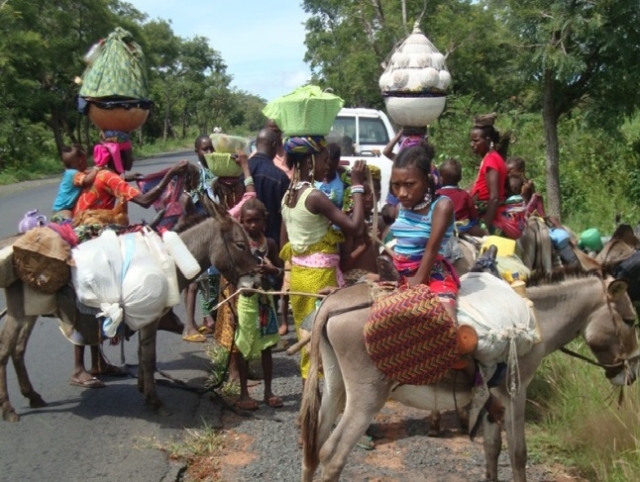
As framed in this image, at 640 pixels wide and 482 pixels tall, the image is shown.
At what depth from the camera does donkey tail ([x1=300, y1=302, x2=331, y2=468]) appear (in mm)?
4230

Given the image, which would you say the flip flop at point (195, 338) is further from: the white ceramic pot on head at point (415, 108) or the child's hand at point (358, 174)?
the child's hand at point (358, 174)

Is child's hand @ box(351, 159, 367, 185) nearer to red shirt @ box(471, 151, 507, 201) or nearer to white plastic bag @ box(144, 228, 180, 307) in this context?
white plastic bag @ box(144, 228, 180, 307)

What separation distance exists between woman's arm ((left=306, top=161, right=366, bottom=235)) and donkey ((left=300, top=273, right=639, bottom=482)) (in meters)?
0.75

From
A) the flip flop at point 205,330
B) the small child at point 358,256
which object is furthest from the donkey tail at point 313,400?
the flip flop at point 205,330

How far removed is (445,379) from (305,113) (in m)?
2.11

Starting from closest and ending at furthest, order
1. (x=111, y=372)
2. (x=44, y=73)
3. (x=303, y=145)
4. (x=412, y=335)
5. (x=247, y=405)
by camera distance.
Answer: (x=412, y=335)
(x=303, y=145)
(x=247, y=405)
(x=111, y=372)
(x=44, y=73)

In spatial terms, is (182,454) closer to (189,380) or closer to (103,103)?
(189,380)

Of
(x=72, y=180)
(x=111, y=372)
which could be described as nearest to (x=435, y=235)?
(x=72, y=180)

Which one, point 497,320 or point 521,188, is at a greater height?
point 521,188

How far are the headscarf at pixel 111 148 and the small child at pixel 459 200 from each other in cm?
270

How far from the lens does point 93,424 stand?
5.70 meters

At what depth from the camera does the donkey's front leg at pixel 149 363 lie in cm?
579

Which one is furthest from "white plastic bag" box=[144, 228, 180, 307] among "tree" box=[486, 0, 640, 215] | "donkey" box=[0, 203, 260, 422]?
"tree" box=[486, 0, 640, 215]

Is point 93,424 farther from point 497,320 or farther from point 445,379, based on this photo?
point 497,320
